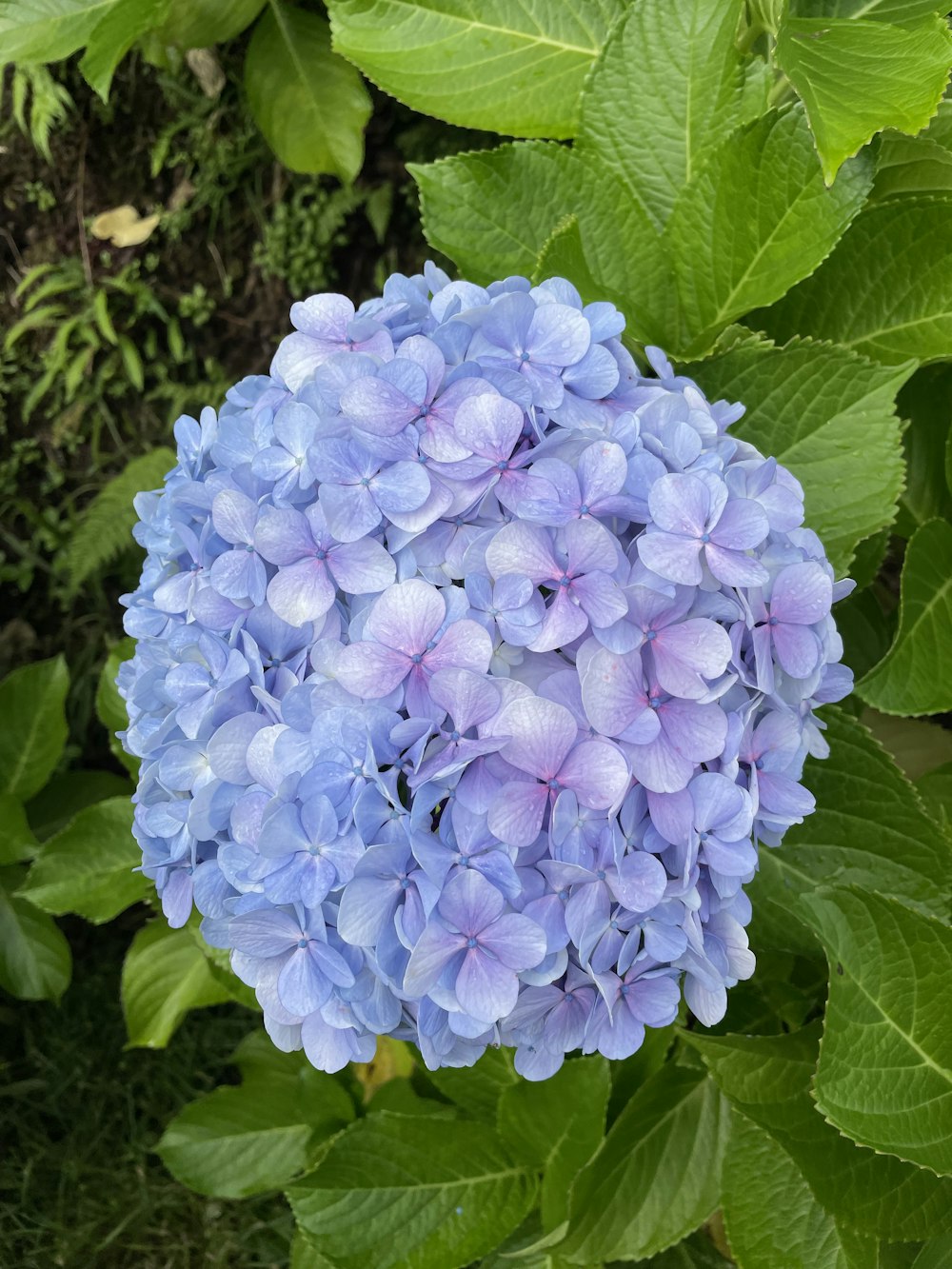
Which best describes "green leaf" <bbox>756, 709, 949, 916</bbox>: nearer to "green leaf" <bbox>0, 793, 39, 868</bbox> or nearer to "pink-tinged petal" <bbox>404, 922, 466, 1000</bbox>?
"pink-tinged petal" <bbox>404, 922, 466, 1000</bbox>

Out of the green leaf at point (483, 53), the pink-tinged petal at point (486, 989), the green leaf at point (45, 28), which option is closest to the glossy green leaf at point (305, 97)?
the green leaf at point (45, 28)

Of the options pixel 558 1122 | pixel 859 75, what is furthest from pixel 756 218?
pixel 558 1122

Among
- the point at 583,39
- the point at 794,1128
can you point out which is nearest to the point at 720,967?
the point at 794,1128

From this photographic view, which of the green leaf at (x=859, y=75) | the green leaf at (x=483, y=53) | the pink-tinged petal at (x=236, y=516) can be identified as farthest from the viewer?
the green leaf at (x=483, y=53)

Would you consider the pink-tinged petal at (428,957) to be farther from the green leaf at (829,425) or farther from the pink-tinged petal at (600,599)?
the green leaf at (829,425)

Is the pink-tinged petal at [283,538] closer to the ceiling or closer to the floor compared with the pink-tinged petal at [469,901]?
closer to the ceiling

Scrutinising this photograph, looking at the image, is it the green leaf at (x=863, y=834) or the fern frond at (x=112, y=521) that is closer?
the green leaf at (x=863, y=834)

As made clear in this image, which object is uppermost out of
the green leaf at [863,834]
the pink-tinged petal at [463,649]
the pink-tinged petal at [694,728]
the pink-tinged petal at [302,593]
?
the pink-tinged petal at [302,593]
